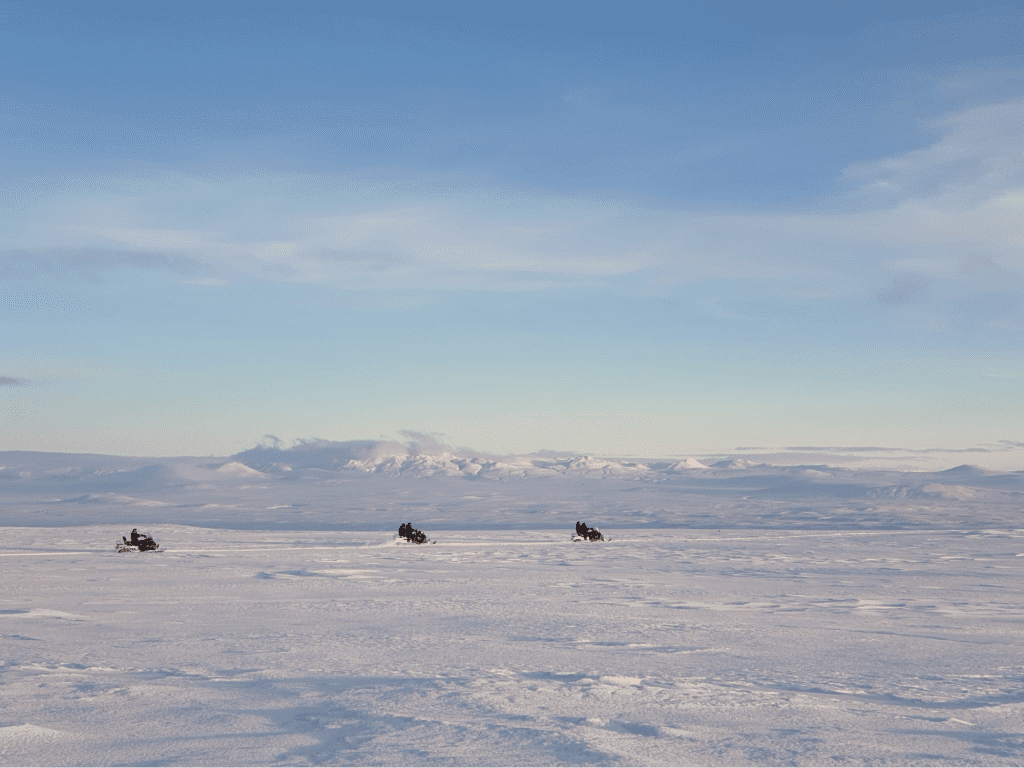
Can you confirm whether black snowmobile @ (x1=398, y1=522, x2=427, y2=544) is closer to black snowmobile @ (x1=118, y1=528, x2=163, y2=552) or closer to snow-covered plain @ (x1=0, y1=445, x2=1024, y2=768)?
black snowmobile @ (x1=118, y1=528, x2=163, y2=552)

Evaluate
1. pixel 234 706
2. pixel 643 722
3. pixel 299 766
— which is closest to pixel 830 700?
pixel 643 722

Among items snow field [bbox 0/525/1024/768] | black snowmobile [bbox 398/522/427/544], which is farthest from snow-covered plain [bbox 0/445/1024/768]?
black snowmobile [bbox 398/522/427/544]

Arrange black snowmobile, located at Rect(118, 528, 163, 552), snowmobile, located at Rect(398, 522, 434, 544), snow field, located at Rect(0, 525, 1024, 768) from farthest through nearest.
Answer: snowmobile, located at Rect(398, 522, 434, 544) → black snowmobile, located at Rect(118, 528, 163, 552) → snow field, located at Rect(0, 525, 1024, 768)

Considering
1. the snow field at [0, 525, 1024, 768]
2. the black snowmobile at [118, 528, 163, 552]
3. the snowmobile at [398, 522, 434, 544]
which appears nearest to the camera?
the snow field at [0, 525, 1024, 768]

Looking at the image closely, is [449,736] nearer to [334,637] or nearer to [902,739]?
[902,739]

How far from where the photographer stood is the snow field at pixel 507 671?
20.7ft

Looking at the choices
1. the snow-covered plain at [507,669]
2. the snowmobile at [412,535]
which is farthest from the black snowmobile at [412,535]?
the snow-covered plain at [507,669]

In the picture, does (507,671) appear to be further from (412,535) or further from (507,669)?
(412,535)

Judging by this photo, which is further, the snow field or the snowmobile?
the snowmobile


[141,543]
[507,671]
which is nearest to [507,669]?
[507,671]

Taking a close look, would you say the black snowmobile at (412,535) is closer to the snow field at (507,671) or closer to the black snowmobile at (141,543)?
the black snowmobile at (141,543)

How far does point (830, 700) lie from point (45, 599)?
1307 centimetres

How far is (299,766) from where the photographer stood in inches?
231

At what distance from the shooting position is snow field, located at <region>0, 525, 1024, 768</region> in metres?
6.31
